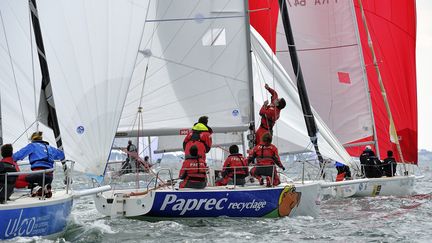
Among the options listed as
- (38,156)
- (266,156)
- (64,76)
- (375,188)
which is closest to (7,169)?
(38,156)

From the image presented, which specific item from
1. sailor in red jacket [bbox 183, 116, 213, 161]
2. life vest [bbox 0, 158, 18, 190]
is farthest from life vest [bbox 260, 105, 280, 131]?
life vest [bbox 0, 158, 18, 190]

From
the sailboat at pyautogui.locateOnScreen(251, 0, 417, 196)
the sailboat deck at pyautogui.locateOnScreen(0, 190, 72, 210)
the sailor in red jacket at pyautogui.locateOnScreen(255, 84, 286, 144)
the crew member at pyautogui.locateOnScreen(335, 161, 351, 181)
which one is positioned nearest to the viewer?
the sailboat deck at pyautogui.locateOnScreen(0, 190, 72, 210)

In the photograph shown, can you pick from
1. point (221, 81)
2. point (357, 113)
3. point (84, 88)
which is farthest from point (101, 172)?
point (357, 113)

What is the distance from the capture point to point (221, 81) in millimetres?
15609

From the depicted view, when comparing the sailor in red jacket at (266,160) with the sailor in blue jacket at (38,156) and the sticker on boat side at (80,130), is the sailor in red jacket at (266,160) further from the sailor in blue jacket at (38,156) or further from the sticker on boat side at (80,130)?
the sailor in blue jacket at (38,156)

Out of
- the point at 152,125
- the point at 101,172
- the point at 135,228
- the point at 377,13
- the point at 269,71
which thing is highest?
the point at 377,13

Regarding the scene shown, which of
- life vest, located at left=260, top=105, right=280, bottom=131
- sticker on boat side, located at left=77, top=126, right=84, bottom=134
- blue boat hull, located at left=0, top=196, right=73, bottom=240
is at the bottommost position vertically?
blue boat hull, located at left=0, top=196, right=73, bottom=240

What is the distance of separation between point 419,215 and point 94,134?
260 inches

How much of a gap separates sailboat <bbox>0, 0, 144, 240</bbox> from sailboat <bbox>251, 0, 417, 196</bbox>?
21.3ft

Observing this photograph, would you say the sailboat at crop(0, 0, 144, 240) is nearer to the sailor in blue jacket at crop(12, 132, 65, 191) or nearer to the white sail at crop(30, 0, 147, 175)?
the white sail at crop(30, 0, 147, 175)

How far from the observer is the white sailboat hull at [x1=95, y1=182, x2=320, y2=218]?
1226 cm

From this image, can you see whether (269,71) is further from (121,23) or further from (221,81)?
(121,23)

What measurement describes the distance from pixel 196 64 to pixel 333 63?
7.31 metres

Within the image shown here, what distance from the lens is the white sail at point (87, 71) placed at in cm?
1250
